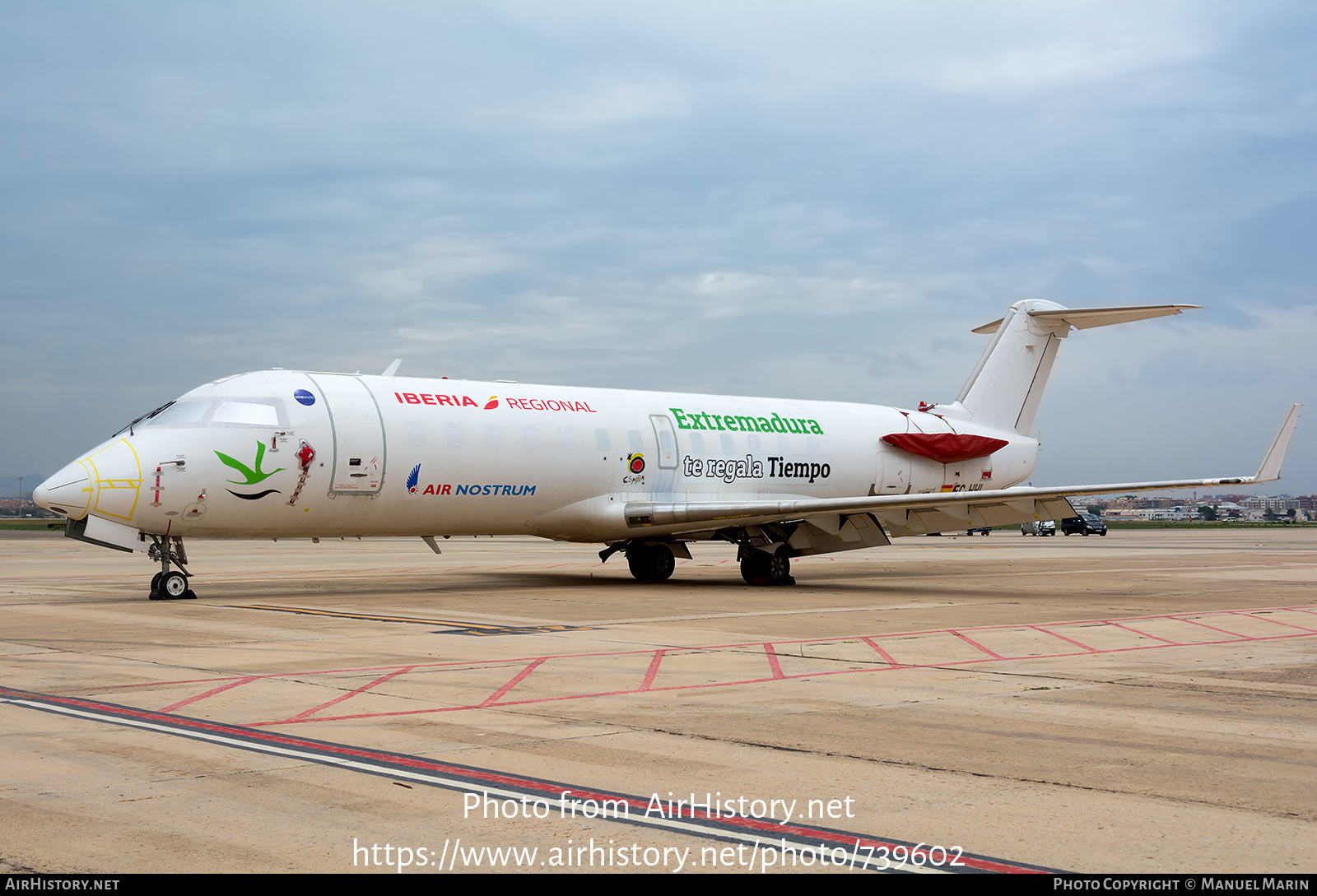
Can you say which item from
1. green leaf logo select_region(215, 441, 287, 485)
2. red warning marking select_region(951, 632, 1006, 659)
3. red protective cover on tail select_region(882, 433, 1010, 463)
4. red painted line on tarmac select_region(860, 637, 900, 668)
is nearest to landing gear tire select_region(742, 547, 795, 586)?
red protective cover on tail select_region(882, 433, 1010, 463)

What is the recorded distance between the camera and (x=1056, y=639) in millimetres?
13812

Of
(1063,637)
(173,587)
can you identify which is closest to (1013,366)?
(1063,637)

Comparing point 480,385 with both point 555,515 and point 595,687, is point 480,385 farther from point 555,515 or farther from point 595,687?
point 595,687

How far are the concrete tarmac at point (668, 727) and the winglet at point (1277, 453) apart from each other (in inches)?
105

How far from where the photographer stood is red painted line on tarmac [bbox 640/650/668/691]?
10.1m

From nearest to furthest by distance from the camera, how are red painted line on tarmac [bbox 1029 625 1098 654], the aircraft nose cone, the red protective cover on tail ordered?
red painted line on tarmac [bbox 1029 625 1098 654] < the aircraft nose cone < the red protective cover on tail

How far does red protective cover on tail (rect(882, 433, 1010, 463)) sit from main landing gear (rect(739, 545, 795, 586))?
550 cm

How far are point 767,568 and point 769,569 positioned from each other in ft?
0.14

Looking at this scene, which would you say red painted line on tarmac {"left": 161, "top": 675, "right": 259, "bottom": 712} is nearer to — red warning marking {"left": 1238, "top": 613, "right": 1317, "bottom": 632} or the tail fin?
red warning marking {"left": 1238, "top": 613, "right": 1317, "bottom": 632}

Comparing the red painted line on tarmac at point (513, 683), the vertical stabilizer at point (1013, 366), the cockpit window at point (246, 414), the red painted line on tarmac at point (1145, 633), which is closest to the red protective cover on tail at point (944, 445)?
the vertical stabilizer at point (1013, 366)

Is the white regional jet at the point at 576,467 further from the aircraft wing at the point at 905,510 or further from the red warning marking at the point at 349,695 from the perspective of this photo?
the red warning marking at the point at 349,695

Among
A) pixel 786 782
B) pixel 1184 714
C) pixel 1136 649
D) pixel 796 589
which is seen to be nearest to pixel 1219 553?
pixel 796 589

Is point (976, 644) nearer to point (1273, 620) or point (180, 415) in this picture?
point (1273, 620)

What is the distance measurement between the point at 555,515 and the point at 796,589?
17.3 feet
